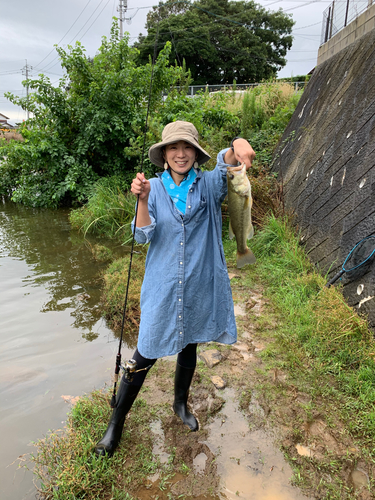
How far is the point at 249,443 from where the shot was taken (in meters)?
Result: 2.54

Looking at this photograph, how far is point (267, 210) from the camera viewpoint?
21.7ft

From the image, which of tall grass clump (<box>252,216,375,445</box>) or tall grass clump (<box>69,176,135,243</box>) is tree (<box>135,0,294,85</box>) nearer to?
tall grass clump (<box>69,176,135,243</box>)

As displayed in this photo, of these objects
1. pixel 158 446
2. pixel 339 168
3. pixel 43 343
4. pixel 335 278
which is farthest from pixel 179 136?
pixel 339 168

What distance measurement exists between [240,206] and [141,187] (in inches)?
31.6

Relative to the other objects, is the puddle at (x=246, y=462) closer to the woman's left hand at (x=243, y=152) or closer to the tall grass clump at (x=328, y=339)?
the tall grass clump at (x=328, y=339)

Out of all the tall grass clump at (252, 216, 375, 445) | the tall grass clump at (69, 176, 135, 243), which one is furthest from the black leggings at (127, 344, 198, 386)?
the tall grass clump at (69, 176, 135, 243)

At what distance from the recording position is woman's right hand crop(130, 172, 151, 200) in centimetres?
201

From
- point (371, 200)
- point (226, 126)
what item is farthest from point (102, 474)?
point (226, 126)

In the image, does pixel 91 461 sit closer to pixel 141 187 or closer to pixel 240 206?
pixel 141 187

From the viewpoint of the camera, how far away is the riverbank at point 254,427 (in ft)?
7.27

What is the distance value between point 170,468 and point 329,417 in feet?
4.36

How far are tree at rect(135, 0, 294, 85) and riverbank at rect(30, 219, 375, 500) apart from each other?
38.5m

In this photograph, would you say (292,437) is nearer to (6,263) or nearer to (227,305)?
(227,305)

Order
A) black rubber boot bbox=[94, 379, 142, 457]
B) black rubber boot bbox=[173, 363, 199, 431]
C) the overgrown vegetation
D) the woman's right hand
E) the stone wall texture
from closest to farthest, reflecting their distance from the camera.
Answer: the woman's right hand
black rubber boot bbox=[94, 379, 142, 457]
black rubber boot bbox=[173, 363, 199, 431]
the stone wall texture
the overgrown vegetation
